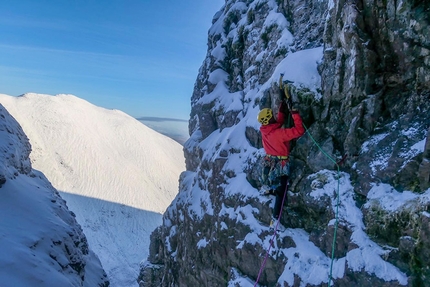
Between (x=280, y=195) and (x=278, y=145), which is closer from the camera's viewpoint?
(x=278, y=145)

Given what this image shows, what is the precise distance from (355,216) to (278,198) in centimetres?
211

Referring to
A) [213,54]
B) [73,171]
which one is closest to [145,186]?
[73,171]

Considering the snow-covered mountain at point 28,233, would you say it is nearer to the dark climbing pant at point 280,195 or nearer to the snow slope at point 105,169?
the dark climbing pant at point 280,195

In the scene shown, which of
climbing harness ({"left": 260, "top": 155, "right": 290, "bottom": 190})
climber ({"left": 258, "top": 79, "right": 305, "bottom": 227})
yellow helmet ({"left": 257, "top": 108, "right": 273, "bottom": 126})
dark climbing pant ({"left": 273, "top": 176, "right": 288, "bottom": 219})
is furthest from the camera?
dark climbing pant ({"left": 273, "top": 176, "right": 288, "bottom": 219})

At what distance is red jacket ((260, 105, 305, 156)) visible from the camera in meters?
6.56

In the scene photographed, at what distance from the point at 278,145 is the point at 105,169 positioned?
151ft

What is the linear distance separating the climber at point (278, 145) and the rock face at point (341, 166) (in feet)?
0.91

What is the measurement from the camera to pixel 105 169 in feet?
157

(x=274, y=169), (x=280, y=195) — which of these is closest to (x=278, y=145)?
(x=274, y=169)

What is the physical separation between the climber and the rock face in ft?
0.91

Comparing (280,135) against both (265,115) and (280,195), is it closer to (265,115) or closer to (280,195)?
(265,115)

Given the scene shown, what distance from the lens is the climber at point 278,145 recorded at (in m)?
6.67

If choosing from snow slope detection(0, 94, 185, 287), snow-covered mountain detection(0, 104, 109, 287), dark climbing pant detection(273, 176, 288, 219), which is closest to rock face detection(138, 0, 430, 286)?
dark climbing pant detection(273, 176, 288, 219)

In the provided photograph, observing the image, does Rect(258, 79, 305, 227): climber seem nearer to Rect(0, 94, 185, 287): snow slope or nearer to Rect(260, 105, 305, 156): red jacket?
Rect(260, 105, 305, 156): red jacket
